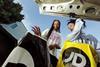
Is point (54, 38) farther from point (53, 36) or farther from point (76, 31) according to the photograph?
point (76, 31)

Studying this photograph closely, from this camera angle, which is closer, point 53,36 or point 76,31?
point 76,31

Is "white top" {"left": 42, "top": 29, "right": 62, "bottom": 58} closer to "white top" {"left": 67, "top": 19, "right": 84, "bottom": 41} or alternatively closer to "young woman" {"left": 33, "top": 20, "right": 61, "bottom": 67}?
"young woman" {"left": 33, "top": 20, "right": 61, "bottom": 67}

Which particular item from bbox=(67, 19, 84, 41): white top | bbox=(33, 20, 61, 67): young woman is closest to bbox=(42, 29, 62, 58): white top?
bbox=(33, 20, 61, 67): young woman

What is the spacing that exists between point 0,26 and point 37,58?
18cm

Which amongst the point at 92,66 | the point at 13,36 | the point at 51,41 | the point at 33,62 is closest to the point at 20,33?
the point at 13,36

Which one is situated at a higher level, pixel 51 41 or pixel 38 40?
pixel 38 40

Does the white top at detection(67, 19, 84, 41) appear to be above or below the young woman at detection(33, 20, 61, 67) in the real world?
above

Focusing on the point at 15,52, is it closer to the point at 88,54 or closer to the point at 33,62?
the point at 33,62

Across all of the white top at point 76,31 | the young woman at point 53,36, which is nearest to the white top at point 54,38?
the young woman at point 53,36

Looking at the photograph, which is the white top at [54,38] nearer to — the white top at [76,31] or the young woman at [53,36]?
the young woman at [53,36]

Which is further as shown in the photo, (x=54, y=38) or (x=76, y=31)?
(x=54, y=38)

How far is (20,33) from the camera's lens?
91 centimetres

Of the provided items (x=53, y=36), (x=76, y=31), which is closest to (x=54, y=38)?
(x=53, y=36)

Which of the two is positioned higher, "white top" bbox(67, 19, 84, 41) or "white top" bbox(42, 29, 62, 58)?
"white top" bbox(67, 19, 84, 41)
